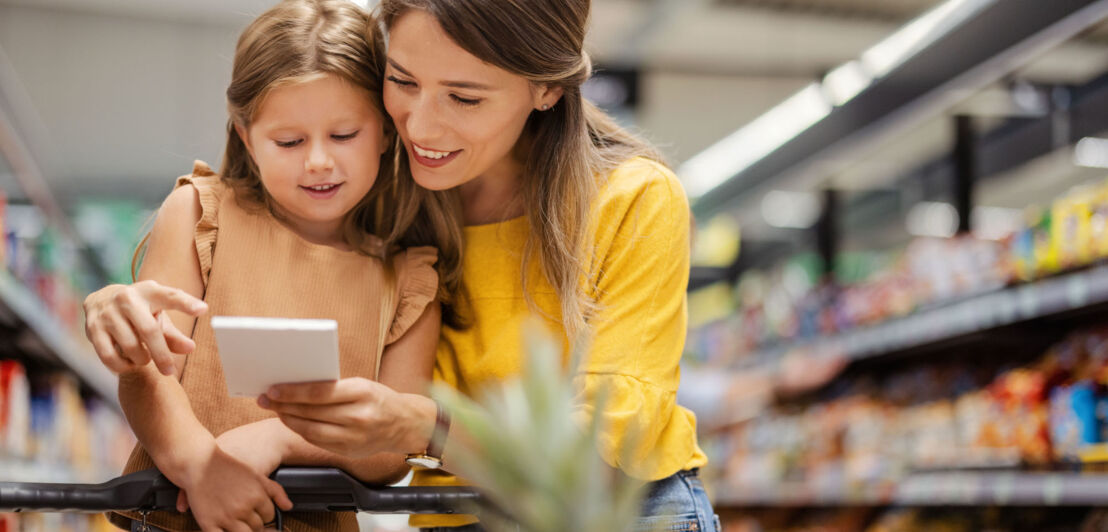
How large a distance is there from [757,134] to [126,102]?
3998mm

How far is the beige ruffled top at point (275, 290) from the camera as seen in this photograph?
1.37m

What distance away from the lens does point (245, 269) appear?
4.68ft

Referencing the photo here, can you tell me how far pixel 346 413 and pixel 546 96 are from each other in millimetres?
597

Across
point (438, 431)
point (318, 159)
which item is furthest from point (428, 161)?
point (438, 431)

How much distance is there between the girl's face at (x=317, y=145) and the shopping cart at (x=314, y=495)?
39cm

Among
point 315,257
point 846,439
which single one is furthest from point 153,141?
point 315,257

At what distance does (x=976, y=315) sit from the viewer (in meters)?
2.98

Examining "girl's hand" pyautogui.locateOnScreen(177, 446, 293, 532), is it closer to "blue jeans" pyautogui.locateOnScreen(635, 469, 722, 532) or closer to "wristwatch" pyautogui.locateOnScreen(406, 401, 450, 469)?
"wristwatch" pyautogui.locateOnScreen(406, 401, 450, 469)

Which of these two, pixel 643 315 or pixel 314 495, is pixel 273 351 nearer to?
pixel 314 495

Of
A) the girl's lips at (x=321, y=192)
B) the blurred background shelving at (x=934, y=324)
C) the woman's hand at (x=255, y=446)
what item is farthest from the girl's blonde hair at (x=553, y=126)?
the blurred background shelving at (x=934, y=324)

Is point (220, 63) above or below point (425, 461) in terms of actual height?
above

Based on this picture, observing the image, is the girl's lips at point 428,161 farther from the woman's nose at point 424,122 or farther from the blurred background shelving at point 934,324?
the blurred background shelving at point 934,324

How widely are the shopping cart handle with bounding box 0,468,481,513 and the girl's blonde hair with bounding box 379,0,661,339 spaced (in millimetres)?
298

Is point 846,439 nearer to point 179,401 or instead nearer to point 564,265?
point 564,265
